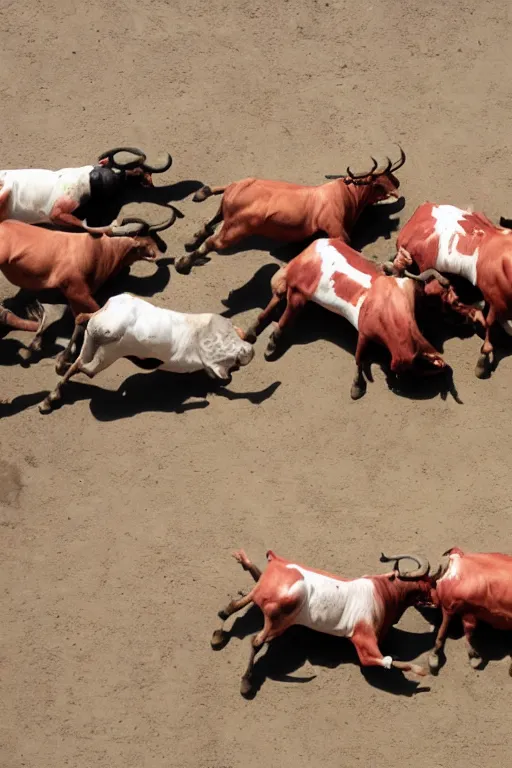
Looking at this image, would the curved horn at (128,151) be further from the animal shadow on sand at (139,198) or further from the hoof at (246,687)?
the hoof at (246,687)

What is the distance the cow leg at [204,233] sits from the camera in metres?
14.3

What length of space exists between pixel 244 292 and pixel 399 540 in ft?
10.8

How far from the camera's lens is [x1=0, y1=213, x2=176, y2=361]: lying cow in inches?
536

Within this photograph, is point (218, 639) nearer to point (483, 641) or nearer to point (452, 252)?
point (483, 641)

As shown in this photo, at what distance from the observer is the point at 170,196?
1480 centimetres

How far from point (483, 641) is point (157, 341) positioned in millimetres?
4358

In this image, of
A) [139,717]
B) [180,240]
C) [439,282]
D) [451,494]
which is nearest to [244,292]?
[180,240]

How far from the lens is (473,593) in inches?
480

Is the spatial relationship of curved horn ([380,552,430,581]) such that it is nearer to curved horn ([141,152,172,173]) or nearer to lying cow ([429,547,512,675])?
lying cow ([429,547,512,675])

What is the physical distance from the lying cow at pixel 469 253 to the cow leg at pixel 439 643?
2.68 metres

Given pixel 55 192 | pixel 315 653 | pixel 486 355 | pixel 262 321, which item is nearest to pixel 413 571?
pixel 315 653

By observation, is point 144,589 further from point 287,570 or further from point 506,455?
point 506,455

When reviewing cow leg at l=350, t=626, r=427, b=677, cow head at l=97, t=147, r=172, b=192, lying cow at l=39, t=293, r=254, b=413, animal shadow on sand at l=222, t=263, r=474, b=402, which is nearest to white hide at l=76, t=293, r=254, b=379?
lying cow at l=39, t=293, r=254, b=413

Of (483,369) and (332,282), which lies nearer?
(332,282)
